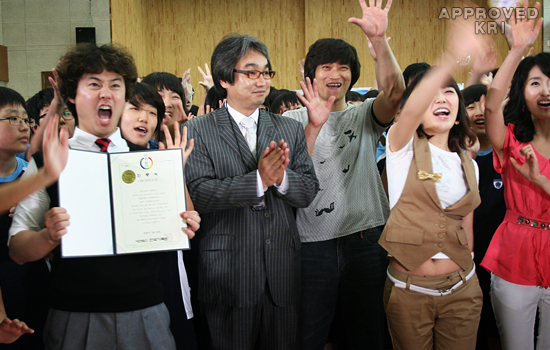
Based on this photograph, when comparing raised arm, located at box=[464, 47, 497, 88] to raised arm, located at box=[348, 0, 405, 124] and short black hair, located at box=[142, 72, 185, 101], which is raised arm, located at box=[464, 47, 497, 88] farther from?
short black hair, located at box=[142, 72, 185, 101]

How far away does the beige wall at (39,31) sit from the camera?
6.73 metres

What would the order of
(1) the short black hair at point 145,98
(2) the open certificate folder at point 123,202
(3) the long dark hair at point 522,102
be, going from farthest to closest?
1. (1) the short black hair at point 145,98
2. (3) the long dark hair at point 522,102
3. (2) the open certificate folder at point 123,202

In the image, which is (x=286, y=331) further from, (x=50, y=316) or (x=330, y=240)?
(x=50, y=316)

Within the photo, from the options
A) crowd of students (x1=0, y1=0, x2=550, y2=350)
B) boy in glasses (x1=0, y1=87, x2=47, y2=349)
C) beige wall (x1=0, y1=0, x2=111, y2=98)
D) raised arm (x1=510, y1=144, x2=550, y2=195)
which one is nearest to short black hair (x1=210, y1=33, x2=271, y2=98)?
crowd of students (x1=0, y1=0, x2=550, y2=350)

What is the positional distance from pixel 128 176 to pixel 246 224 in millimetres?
506

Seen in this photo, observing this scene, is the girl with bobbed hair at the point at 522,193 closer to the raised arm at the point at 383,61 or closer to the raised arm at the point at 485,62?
the raised arm at the point at 485,62

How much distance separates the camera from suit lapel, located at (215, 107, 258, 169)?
5.63 ft

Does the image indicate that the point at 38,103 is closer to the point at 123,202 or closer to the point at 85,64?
the point at 85,64

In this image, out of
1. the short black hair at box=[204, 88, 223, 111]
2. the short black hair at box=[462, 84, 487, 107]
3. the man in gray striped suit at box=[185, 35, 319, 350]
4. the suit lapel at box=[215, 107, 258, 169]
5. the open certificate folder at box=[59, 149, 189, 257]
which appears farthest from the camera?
the short black hair at box=[204, 88, 223, 111]

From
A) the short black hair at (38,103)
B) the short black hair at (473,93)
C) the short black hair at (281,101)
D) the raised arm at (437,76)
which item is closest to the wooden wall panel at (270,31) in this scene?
the short black hair at (281,101)

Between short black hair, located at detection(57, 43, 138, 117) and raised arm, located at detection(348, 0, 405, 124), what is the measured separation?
0.95 metres

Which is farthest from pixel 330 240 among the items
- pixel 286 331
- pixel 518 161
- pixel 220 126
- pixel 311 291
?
pixel 518 161

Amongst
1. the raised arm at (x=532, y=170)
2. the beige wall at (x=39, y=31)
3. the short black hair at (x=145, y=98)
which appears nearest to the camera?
the raised arm at (x=532, y=170)

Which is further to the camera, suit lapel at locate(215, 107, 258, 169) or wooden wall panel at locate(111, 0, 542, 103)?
wooden wall panel at locate(111, 0, 542, 103)
